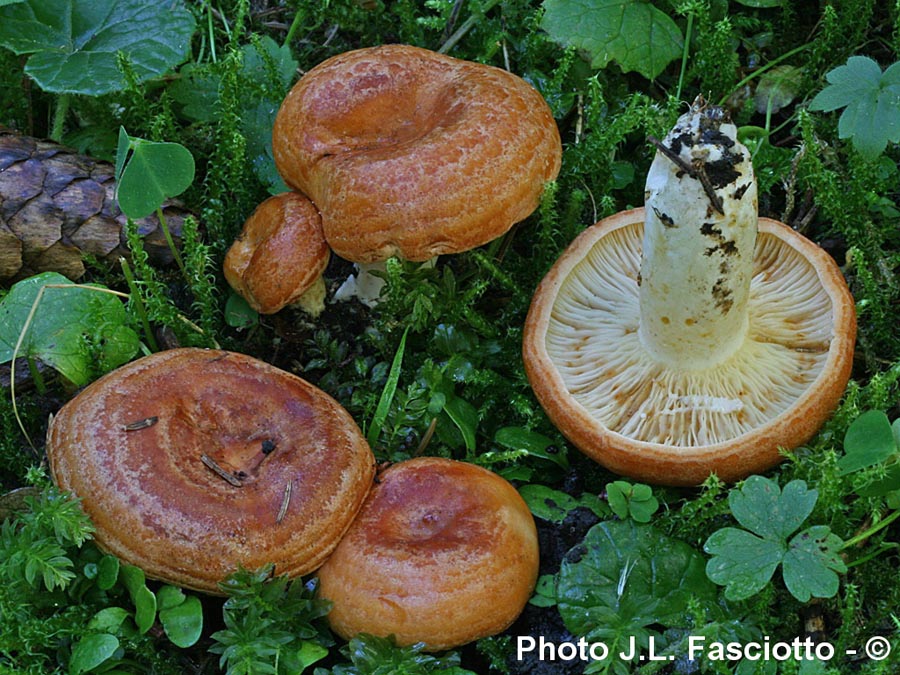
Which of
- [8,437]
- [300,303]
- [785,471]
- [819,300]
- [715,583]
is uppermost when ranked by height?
[819,300]

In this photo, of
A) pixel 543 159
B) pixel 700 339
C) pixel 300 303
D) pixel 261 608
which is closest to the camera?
pixel 261 608

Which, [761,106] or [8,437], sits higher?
[761,106]

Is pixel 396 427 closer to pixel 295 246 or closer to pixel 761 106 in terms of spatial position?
pixel 295 246

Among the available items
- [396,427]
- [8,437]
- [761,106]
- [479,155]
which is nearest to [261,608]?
[396,427]

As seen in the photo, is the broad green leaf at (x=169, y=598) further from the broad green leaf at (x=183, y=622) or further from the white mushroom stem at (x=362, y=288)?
the white mushroom stem at (x=362, y=288)

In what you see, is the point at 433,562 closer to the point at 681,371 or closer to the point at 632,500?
the point at 632,500

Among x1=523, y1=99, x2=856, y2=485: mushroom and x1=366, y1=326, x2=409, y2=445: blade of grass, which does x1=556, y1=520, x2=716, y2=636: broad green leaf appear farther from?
x1=366, y1=326, x2=409, y2=445: blade of grass

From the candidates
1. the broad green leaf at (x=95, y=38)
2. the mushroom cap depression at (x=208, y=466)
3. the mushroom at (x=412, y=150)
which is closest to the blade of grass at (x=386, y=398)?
the mushroom cap depression at (x=208, y=466)
